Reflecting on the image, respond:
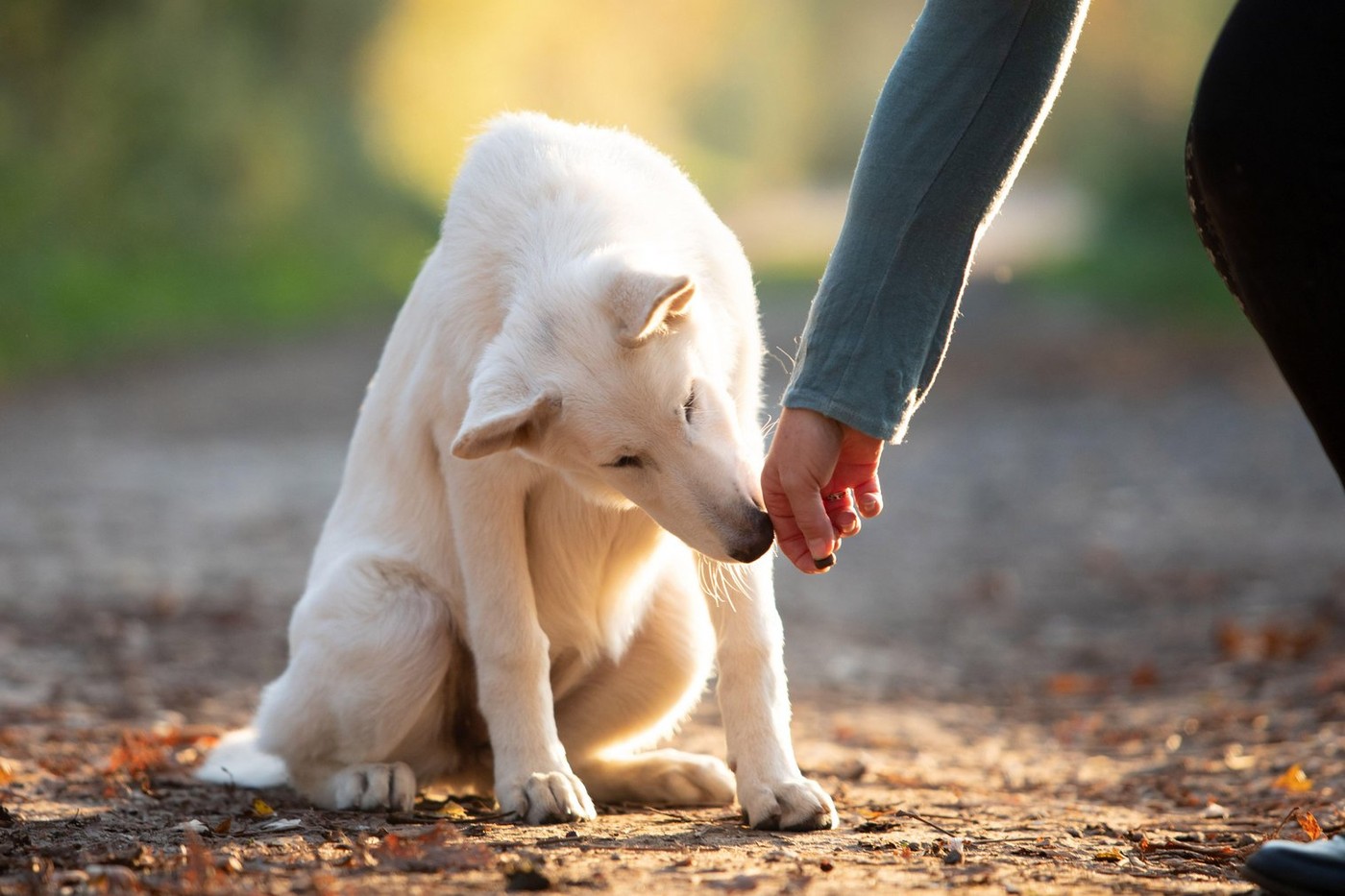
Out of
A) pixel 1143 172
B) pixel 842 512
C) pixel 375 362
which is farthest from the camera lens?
pixel 1143 172

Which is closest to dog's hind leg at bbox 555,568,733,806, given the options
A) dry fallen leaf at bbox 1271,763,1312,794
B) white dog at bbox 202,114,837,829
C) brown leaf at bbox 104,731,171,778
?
white dog at bbox 202,114,837,829

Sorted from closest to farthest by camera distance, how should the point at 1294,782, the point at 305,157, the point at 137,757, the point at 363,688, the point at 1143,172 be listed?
1. the point at 363,688
2. the point at 1294,782
3. the point at 137,757
4. the point at 305,157
5. the point at 1143,172

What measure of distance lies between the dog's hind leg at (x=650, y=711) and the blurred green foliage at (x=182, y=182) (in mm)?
11923

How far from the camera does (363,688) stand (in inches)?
152

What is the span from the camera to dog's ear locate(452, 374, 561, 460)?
314cm

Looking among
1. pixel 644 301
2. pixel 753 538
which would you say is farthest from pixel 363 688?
pixel 644 301

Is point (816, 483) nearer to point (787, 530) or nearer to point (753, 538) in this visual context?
point (787, 530)

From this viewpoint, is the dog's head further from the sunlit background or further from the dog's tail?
the sunlit background

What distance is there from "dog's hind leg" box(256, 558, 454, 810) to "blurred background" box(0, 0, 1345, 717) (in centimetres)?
132

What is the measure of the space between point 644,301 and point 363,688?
139cm

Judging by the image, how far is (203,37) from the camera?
1947cm

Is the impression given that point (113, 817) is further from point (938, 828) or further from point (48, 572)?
point (48, 572)

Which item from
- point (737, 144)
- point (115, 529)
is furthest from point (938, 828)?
point (737, 144)

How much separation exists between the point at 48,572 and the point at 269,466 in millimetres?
3328
